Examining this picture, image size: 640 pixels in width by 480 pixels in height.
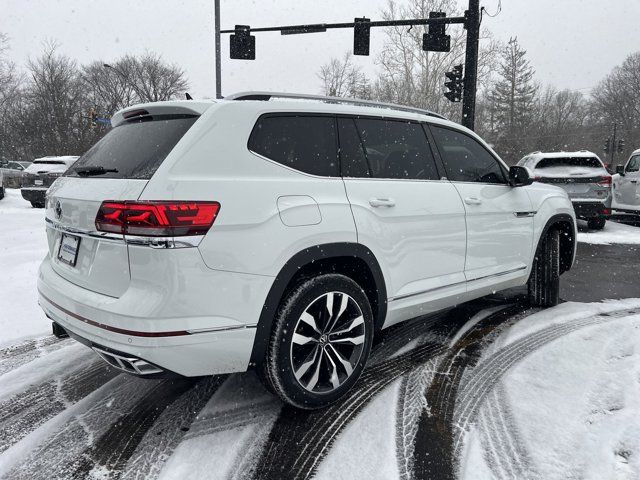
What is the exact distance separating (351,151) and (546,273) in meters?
2.80

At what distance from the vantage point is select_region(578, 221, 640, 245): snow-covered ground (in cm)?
973

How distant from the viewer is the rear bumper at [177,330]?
2.15m

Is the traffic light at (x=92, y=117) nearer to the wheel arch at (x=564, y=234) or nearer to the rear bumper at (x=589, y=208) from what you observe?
the rear bumper at (x=589, y=208)

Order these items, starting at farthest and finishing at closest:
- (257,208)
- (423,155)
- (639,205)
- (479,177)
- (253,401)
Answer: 1. (639,205)
2. (479,177)
3. (423,155)
4. (253,401)
5. (257,208)

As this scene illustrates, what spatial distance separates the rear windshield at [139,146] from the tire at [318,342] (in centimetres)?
98

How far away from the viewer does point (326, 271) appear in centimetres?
276

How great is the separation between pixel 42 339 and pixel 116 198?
2.42m

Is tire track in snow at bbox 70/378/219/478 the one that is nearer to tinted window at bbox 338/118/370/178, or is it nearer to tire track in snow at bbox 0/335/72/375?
tire track in snow at bbox 0/335/72/375

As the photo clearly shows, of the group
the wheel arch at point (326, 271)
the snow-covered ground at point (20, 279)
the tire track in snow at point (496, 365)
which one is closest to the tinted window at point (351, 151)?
the wheel arch at point (326, 271)

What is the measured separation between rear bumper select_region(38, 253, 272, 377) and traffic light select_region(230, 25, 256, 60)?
43.7 feet

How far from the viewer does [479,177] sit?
393 centimetres

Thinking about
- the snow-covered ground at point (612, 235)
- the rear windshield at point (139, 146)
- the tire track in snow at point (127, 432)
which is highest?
the rear windshield at point (139, 146)

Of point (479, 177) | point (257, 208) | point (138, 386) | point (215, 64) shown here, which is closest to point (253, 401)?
point (138, 386)

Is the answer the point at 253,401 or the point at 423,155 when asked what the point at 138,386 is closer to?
the point at 253,401
